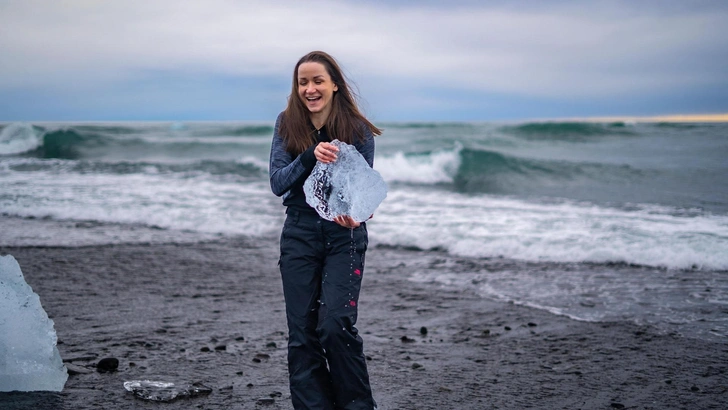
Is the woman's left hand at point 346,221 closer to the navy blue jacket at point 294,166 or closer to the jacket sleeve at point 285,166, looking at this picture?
the navy blue jacket at point 294,166

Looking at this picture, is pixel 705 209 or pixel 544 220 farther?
pixel 705 209

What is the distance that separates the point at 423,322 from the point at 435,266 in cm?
249

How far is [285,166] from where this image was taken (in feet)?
10.6

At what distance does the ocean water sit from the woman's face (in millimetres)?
3755

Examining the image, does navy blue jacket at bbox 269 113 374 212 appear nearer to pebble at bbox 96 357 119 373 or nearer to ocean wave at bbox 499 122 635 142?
pebble at bbox 96 357 119 373

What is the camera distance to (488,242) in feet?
30.1

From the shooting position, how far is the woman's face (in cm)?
325

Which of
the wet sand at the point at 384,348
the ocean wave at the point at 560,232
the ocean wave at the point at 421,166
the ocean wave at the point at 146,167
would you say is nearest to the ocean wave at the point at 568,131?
the ocean wave at the point at 421,166

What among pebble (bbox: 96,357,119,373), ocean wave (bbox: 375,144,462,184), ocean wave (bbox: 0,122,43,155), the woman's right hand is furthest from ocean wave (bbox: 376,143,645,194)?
ocean wave (bbox: 0,122,43,155)

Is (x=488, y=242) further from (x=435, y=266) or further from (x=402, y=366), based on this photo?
(x=402, y=366)

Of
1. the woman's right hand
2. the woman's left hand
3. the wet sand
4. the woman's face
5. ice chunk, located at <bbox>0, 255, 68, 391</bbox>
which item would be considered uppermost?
the woman's face

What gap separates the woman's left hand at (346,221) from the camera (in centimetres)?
312

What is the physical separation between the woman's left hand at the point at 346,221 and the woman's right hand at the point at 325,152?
30 centimetres

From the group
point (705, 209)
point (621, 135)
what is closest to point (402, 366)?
point (705, 209)
